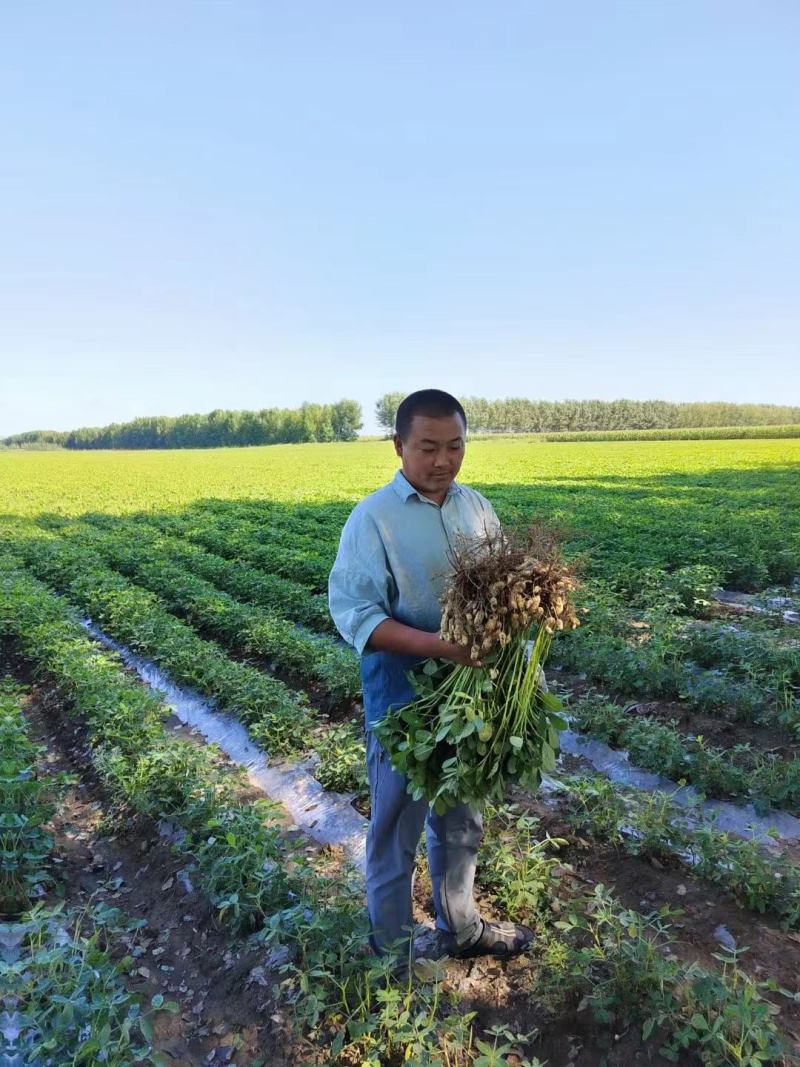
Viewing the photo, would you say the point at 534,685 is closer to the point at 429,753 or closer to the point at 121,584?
the point at 429,753

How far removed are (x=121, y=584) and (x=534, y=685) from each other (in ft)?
29.1

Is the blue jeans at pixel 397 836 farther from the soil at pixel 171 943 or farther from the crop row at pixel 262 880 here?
the soil at pixel 171 943

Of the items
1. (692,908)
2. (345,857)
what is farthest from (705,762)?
(345,857)

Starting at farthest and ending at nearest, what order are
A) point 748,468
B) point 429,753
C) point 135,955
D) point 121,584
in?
point 748,468, point 121,584, point 135,955, point 429,753

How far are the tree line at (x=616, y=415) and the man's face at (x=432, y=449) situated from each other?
104 metres

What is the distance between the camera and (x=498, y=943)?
3.17 metres

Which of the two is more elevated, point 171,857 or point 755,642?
point 755,642

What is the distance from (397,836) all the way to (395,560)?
1144 mm

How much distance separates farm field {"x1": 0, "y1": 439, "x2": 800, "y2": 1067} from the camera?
275 cm

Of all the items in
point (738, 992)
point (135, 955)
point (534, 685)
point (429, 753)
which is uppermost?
point (534, 685)

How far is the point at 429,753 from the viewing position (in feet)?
8.26

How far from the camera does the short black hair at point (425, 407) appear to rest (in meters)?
2.48

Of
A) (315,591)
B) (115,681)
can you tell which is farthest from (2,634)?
(315,591)

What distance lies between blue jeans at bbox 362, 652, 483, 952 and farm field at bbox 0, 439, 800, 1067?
0.64 ft
